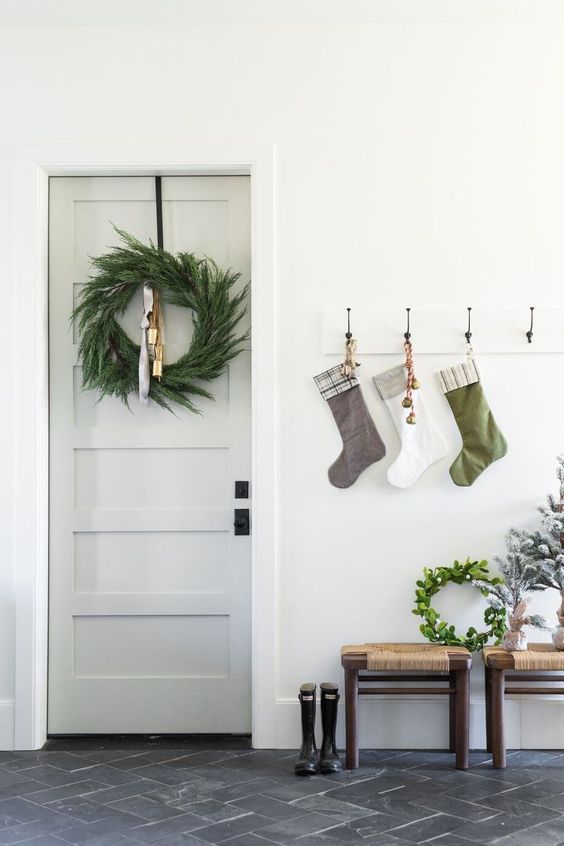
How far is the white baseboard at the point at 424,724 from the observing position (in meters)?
2.97

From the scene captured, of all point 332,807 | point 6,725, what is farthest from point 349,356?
point 6,725

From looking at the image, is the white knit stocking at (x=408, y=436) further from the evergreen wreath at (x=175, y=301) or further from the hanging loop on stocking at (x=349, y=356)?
the evergreen wreath at (x=175, y=301)

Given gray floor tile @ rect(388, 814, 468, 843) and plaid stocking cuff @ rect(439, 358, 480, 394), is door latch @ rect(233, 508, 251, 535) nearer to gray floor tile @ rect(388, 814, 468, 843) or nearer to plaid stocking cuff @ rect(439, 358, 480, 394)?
plaid stocking cuff @ rect(439, 358, 480, 394)

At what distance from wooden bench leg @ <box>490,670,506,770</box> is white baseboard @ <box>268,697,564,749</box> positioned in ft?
0.67

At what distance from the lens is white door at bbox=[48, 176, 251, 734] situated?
124 inches

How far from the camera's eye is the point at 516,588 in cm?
285

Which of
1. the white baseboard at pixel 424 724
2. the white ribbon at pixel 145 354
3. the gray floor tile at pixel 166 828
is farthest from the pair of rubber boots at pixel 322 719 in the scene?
the white ribbon at pixel 145 354

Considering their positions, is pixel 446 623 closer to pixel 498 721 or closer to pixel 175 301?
pixel 498 721

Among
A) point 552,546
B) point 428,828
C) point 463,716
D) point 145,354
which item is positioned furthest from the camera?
point 145,354

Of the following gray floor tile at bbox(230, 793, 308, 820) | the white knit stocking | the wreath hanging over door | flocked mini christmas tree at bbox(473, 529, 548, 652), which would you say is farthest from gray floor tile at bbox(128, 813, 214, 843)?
the wreath hanging over door

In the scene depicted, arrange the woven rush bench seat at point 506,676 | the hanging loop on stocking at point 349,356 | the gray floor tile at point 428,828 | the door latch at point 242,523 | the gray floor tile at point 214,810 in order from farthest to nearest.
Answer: the door latch at point 242,523, the hanging loop on stocking at point 349,356, the woven rush bench seat at point 506,676, the gray floor tile at point 214,810, the gray floor tile at point 428,828

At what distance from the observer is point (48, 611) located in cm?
317

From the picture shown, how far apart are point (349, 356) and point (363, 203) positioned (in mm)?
565

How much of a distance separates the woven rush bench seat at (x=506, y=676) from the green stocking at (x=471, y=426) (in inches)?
23.7
